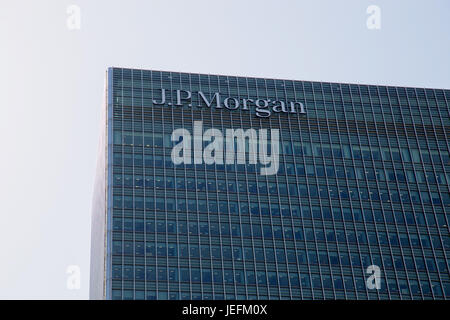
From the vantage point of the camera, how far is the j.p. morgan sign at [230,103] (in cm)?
15312

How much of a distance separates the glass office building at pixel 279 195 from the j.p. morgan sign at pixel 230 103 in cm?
24

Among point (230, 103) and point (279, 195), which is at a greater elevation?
point (230, 103)

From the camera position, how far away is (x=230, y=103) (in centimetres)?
15425

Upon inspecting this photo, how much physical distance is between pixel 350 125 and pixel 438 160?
15934mm

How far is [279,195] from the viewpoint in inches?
5669

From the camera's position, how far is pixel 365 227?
143 metres

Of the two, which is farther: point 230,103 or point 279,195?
point 230,103

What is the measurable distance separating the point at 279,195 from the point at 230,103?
19685 mm

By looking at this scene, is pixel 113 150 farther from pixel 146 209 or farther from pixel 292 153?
pixel 292 153

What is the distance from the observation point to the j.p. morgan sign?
153 meters

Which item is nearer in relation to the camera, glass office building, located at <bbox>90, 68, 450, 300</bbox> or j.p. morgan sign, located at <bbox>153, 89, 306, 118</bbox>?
glass office building, located at <bbox>90, 68, 450, 300</bbox>

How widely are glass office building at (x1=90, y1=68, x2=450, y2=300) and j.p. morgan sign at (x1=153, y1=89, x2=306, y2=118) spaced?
24cm

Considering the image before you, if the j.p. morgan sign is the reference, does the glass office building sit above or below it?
below

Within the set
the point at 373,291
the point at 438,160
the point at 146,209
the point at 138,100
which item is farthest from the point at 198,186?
the point at 438,160
